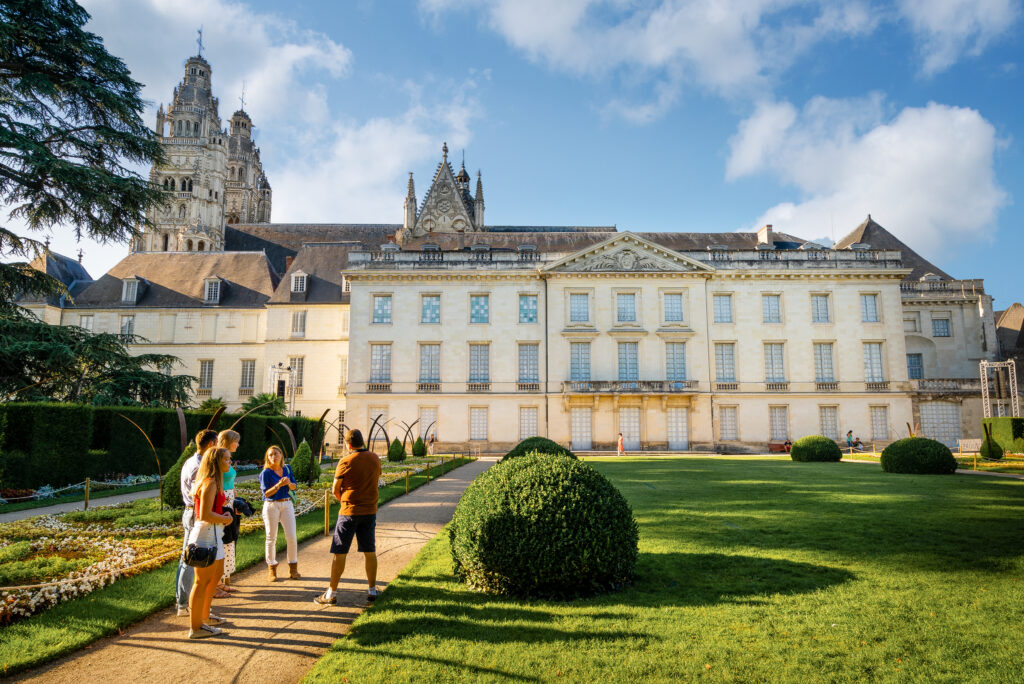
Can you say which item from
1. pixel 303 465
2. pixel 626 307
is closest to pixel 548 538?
pixel 303 465

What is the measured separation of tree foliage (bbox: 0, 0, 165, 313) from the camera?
16.2 meters

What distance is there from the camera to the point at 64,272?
1736 inches

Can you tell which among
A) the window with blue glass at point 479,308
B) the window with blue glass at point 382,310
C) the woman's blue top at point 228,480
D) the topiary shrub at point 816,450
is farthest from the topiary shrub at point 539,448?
the window with blue glass at point 382,310

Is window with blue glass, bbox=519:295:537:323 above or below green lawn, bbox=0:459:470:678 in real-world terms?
above

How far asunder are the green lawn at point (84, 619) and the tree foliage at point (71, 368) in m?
14.1

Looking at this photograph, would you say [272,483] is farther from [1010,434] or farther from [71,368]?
[1010,434]

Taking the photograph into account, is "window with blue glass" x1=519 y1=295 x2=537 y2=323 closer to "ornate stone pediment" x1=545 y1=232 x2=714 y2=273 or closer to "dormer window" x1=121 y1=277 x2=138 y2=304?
"ornate stone pediment" x1=545 y1=232 x2=714 y2=273

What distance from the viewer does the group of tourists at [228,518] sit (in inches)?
212

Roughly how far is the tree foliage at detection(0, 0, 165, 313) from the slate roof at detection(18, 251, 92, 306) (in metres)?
27.7

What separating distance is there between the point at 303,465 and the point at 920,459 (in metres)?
17.1

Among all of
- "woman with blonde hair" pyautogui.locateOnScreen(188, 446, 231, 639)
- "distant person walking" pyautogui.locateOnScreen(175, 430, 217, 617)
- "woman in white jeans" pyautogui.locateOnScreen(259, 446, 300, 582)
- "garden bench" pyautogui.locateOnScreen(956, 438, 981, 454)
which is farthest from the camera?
"garden bench" pyautogui.locateOnScreen(956, 438, 981, 454)

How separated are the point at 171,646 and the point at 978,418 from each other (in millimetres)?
41694

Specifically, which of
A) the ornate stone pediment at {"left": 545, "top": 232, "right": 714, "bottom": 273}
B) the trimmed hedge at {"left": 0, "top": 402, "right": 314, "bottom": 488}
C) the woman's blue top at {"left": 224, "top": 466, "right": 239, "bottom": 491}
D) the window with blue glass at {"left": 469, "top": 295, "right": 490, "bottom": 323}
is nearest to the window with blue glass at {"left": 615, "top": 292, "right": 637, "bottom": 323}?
the ornate stone pediment at {"left": 545, "top": 232, "right": 714, "bottom": 273}

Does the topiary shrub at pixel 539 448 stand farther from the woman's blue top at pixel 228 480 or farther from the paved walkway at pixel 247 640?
the woman's blue top at pixel 228 480
